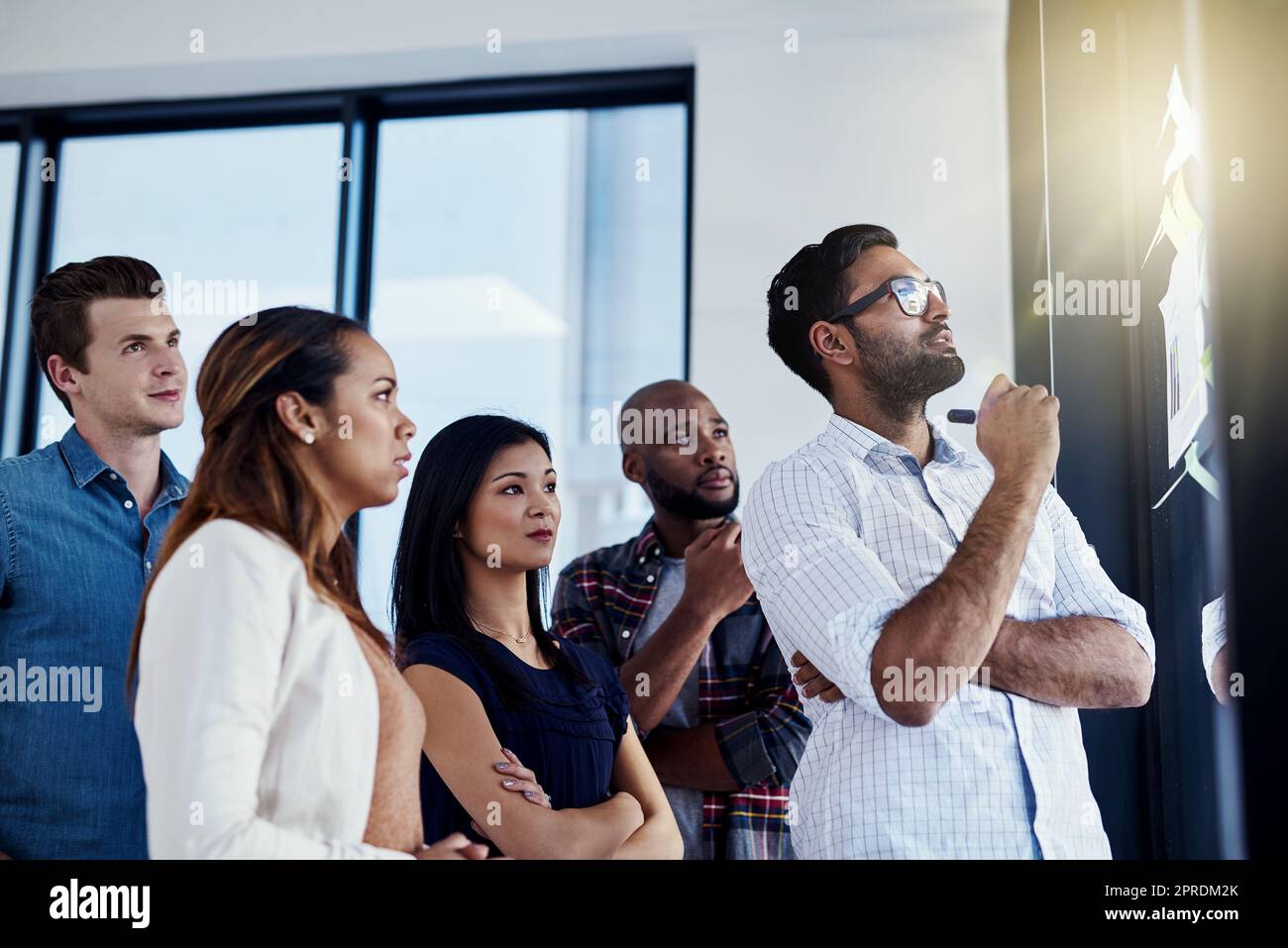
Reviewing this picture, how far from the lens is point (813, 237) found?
3438 millimetres

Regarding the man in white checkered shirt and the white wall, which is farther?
the white wall

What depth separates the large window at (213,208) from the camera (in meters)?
3.80

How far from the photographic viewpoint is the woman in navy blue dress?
68.8 inches

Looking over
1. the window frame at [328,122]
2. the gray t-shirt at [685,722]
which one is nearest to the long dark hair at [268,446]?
the gray t-shirt at [685,722]

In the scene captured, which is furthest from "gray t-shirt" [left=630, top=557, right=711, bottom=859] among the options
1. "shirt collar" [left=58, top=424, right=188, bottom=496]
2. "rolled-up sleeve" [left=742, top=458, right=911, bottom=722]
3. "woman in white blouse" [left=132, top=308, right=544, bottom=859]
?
"shirt collar" [left=58, top=424, right=188, bottom=496]

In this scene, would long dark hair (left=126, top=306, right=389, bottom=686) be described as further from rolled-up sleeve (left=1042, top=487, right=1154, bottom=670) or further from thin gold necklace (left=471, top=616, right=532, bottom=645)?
rolled-up sleeve (left=1042, top=487, right=1154, bottom=670)

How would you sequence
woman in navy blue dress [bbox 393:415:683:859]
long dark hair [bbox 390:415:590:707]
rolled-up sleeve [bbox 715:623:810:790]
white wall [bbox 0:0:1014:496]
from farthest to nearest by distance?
white wall [bbox 0:0:1014:496] < rolled-up sleeve [bbox 715:623:810:790] < long dark hair [bbox 390:415:590:707] < woman in navy blue dress [bbox 393:415:683:859]

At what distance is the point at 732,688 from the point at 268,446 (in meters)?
1.10

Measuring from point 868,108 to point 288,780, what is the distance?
2713mm

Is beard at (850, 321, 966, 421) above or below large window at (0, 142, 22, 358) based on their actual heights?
below

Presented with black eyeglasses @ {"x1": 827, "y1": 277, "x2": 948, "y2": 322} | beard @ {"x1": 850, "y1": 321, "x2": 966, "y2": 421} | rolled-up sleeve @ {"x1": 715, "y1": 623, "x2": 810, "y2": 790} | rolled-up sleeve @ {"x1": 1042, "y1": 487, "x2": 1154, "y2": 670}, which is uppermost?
black eyeglasses @ {"x1": 827, "y1": 277, "x2": 948, "y2": 322}

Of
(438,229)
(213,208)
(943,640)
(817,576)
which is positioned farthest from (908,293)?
(213,208)

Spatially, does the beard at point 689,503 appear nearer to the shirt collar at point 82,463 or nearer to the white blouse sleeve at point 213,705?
the shirt collar at point 82,463
